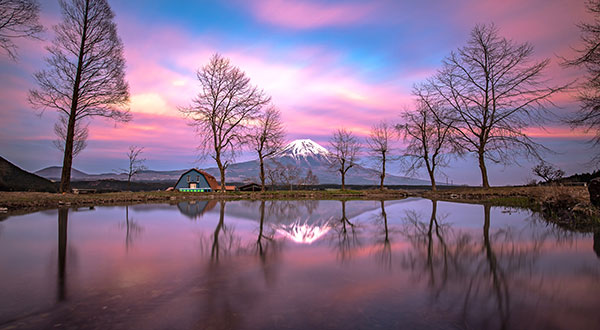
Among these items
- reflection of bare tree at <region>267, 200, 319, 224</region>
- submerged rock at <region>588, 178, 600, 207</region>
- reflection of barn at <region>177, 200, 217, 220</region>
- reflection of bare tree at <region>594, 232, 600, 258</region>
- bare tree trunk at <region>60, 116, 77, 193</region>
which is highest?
bare tree trunk at <region>60, 116, 77, 193</region>

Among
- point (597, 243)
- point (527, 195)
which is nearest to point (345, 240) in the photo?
point (597, 243)

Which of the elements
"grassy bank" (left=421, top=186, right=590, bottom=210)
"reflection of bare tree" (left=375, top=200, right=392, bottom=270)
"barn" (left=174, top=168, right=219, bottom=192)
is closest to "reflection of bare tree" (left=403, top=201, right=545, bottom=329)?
"reflection of bare tree" (left=375, top=200, right=392, bottom=270)

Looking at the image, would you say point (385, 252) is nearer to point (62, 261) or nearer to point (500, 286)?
point (500, 286)

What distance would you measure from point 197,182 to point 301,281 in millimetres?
63707

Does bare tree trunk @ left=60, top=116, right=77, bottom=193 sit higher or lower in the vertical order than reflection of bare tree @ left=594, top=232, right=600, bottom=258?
higher

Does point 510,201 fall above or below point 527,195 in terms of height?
below

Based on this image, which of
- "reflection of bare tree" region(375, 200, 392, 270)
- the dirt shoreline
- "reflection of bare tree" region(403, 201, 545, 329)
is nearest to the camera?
"reflection of bare tree" region(403, 201, 545, 329)

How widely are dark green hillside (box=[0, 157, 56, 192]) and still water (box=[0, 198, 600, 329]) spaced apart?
2126 cm

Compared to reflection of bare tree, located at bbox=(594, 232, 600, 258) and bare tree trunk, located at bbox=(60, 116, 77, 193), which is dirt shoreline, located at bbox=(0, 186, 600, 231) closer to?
reflection of bare tree, located at bbox=(594, 232, 600, 258)

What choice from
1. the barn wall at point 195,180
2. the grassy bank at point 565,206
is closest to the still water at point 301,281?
the grassy bank at point 565,206

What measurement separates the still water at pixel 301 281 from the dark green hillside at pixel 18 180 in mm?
21257

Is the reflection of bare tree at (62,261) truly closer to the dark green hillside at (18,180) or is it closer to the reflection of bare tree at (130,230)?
the reflection of bare tree at (130,230)

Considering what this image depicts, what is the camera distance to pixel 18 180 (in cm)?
2366

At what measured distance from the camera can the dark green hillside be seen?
22016 millimetres
